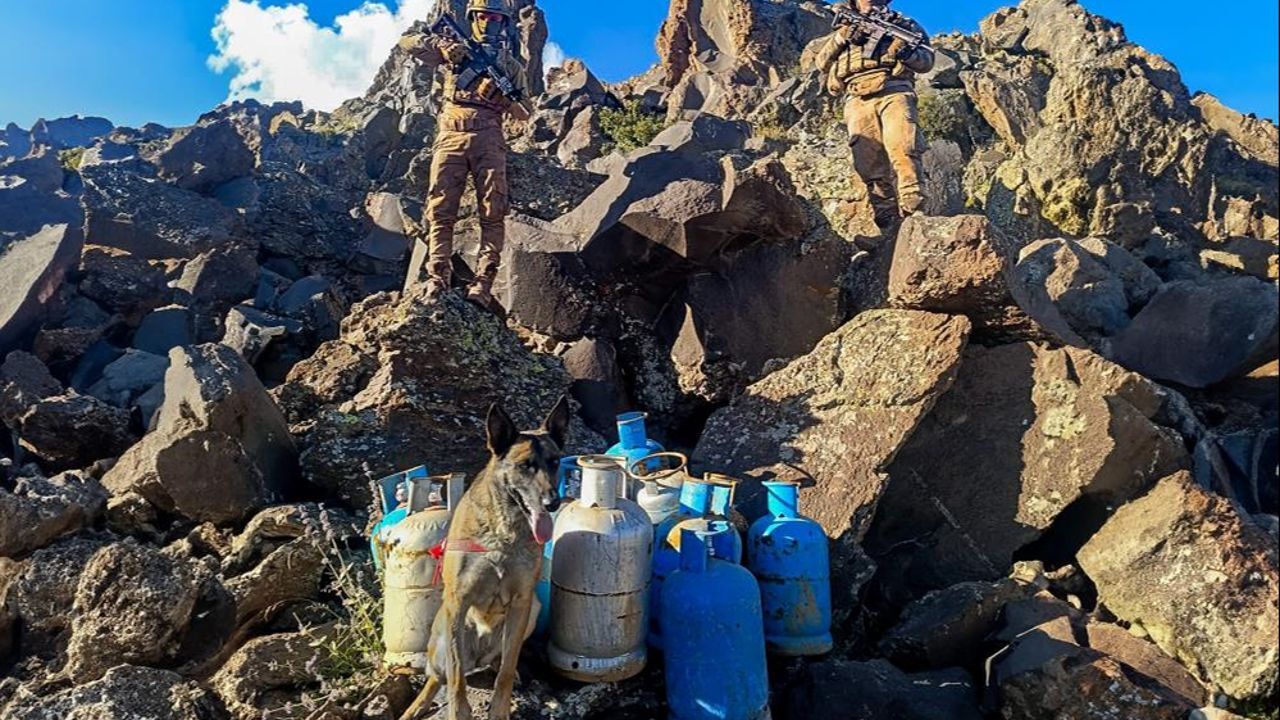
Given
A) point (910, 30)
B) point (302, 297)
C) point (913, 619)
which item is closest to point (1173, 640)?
point (913, 619)

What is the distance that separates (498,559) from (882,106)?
692cm

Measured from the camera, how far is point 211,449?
456cm

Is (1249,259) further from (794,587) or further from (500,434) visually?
(500,434)

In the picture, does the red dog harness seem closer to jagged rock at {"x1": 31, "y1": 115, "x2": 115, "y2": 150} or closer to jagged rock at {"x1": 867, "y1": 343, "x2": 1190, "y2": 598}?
jagged rock at {"x1": 867, "y1": 343, "x2": 1190, "y2": 598}

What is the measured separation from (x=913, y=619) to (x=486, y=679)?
2.34 meters

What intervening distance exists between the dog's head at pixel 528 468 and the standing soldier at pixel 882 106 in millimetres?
5869

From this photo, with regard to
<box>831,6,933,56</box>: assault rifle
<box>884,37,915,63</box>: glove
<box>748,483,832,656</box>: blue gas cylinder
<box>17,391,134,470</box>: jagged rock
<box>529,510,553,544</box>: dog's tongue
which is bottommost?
<box>748,483,832,656</box>: blue gas cylinder

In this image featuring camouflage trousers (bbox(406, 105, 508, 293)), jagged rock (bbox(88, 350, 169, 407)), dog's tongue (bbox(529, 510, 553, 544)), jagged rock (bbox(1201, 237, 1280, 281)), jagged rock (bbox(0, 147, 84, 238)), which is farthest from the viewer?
jagged rock (bbox(0, 147, 84, 238))

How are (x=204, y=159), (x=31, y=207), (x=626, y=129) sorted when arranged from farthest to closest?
1. (x=626, y=129)
2. (x=204, y=159)
3. (x=31, y=207)

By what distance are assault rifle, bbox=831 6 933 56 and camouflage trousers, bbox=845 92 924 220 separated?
1.73 ft

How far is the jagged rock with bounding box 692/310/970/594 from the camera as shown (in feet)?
16.1

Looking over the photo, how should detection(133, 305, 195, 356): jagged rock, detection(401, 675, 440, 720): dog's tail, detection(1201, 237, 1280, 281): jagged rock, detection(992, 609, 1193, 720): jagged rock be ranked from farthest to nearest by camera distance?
detection(1201, 237, 1280, 281): jagged rock < detection(133, 305, 195, 356): jagged rock < detection(992, 609, 1193, 720): jagged rock < detection(401, 675, 440, 720): dog's tail

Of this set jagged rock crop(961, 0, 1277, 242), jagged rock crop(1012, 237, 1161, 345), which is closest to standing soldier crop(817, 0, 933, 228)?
jagged rock crop(1012, 237, 1161, 345)

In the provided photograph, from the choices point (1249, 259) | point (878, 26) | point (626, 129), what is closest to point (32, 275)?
point (878, 26)
